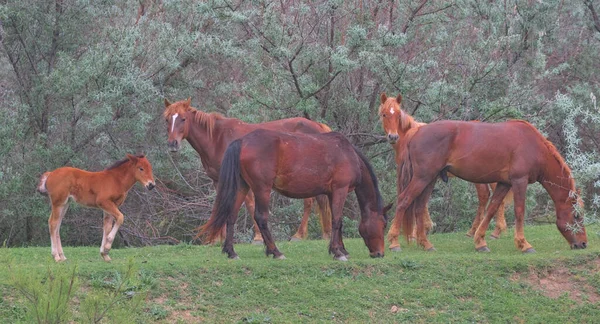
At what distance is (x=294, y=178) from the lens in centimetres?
1164

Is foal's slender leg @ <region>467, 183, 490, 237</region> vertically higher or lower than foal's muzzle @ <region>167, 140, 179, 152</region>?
lower

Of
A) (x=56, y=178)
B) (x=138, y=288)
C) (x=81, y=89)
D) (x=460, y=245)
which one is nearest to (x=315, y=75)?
(x=81, y=89)

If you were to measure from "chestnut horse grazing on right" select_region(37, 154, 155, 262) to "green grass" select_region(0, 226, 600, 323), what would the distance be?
37 centimetres

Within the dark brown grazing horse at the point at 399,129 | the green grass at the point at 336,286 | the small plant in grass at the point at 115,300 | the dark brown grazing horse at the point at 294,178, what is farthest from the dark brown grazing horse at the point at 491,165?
the small plant in grass at the point at 115,300

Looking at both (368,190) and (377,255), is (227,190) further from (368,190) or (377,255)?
(377,255)

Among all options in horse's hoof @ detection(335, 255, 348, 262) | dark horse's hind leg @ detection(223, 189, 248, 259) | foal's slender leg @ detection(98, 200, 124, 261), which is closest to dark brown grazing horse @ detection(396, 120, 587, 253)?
horse's hoof @ detection(335, 255, 348, 262)

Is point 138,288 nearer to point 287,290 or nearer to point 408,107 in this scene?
point 287,290

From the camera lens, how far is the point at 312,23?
64.5 feet

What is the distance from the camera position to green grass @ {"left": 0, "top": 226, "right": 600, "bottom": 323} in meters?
9.77

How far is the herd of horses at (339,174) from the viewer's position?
11.4 meters

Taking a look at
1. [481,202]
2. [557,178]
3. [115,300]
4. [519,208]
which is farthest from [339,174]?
[481,202]

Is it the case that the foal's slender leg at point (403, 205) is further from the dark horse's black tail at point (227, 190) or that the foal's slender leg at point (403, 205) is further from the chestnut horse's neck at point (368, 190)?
the dark horse's black tail at point (227, 190)

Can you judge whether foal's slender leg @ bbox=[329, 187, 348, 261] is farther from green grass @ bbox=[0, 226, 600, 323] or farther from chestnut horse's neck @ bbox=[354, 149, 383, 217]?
chestnut horse's neck @ bbox=[354, 149, 383, 217]

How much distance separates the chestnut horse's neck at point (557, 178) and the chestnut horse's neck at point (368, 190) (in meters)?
2.97
